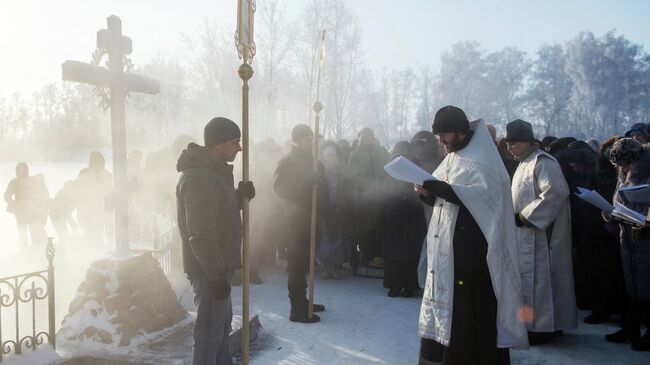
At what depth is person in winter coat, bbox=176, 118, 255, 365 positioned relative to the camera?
3.54 meters

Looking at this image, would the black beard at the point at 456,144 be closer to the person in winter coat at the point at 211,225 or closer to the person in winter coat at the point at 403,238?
the person in winter coat at the point at 211,225

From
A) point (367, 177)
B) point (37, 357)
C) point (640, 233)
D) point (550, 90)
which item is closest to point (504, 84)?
point (550, 90)

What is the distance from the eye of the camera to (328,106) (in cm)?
2822

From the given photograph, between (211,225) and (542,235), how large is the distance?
3241 millimetres

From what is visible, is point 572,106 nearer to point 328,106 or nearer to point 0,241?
point 328,106

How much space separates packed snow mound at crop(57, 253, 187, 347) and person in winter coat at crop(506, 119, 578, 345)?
3.66m

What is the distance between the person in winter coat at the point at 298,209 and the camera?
18.7 feet

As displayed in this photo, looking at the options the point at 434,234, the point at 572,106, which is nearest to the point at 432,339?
the point at 434,234

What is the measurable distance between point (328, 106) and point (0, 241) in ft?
63.5

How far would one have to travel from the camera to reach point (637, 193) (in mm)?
4543

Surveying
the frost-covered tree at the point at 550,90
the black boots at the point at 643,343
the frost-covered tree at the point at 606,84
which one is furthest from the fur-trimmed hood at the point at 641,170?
the frost-covered tree at the point at 550,90

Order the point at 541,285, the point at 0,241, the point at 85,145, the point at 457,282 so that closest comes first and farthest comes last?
1. the point at 457,282
2. the point at 541,285
3. the point at 0,241
4. the point at 85,145

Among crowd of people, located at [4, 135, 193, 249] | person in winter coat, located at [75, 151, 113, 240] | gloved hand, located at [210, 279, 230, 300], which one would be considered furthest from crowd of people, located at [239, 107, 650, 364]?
person in winter coat, located at [75, 151, 113, 240]

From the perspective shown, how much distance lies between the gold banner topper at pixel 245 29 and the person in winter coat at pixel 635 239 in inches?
142
